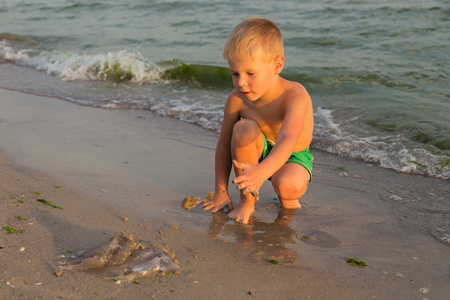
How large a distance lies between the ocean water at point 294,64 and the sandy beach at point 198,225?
0.86 metres

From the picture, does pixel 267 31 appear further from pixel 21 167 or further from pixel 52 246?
pixel 21 167

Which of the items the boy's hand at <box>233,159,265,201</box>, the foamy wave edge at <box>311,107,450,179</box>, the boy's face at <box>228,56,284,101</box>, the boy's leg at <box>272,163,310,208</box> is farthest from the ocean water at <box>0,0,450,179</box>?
the boy's hand at <box>233,159,265,201</box>

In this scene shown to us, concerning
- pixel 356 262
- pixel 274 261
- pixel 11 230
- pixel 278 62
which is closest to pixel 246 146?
pixel 278 62

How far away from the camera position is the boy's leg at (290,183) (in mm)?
3227

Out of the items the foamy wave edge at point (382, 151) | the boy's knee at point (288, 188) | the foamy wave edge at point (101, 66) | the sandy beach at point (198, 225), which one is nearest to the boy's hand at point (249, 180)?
the sandy beach at point (198, 225)

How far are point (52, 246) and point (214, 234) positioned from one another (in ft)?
2.77

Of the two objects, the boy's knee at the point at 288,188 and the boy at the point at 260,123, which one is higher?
the boy at the point at 260,123

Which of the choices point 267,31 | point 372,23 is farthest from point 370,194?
point 372,23

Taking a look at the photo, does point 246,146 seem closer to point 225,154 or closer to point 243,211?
point 225,154

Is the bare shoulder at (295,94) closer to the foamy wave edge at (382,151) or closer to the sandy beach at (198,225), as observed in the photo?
the sandy beach at (198,225)

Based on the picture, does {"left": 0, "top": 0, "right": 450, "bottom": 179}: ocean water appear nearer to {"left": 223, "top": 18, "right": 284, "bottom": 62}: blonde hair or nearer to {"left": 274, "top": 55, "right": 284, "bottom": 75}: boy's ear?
{"left": 274, "top": 55, "right": 284, "bottom": 75}: boy's ear

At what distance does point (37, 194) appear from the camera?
315cm

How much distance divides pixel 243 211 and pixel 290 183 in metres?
0.35

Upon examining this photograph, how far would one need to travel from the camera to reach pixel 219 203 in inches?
129
